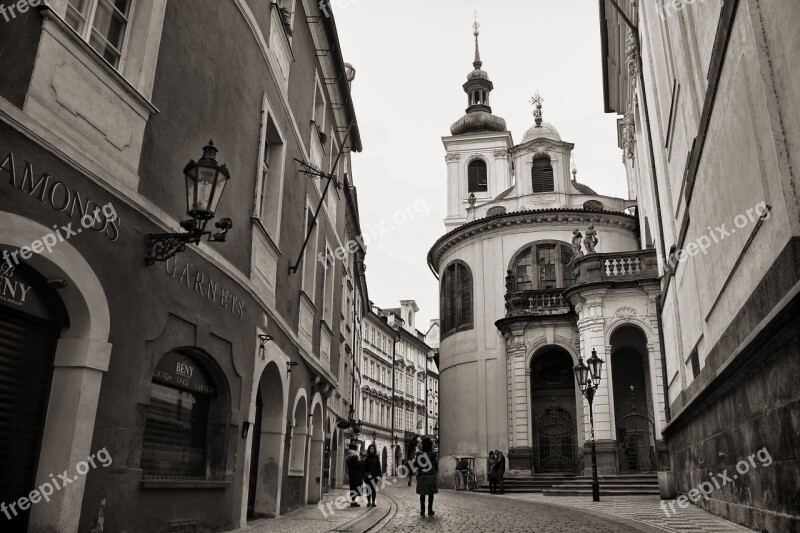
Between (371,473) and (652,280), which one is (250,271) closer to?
(371,473)

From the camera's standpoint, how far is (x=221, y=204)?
32.7 feet

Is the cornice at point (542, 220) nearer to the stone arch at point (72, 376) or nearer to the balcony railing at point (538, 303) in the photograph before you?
the balcony railing at point (538, 303)

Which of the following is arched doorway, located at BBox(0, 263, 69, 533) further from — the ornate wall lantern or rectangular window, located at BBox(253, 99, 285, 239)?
rectangular window, located at BBox(253, 99, 285, 239)

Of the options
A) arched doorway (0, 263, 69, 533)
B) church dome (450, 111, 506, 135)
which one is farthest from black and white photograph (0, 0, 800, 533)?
church dome (450, 111, 506, 135)

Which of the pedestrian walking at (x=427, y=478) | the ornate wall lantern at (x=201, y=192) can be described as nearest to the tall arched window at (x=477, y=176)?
the pedestrian walking at (x=427, y=478)

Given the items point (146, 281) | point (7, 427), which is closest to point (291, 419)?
point (146, 281)

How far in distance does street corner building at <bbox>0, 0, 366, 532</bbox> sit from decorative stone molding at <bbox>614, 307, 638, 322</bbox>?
15497mm

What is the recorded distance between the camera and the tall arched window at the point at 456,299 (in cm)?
3669

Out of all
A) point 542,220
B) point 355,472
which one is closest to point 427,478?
point 355,472

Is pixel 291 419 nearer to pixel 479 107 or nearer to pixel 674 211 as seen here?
pixel 674 211

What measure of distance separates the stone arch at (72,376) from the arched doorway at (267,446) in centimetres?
588

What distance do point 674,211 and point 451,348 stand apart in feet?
71.4

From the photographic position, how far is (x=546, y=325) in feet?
102

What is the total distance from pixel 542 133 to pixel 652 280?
20031mm
